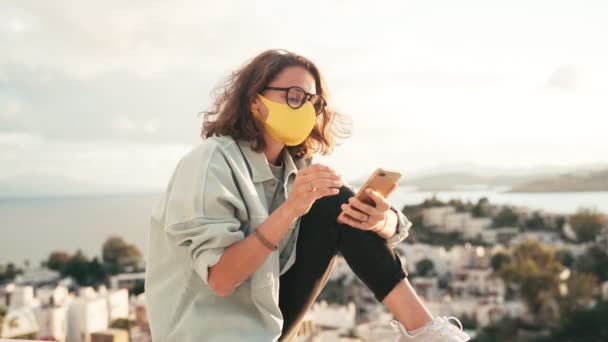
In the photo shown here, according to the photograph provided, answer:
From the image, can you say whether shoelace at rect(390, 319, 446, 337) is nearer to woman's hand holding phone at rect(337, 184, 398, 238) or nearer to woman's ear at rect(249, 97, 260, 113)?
woman's hand holding phone at rect(337, 184, 398, 238)

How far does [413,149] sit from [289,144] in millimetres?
24444

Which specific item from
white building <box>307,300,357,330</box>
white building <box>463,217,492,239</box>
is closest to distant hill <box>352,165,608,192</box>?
white building <box>463,217,492,239</box>

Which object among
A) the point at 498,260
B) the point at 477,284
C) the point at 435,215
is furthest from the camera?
the point at 498,260

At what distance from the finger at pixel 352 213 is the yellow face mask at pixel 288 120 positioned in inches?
6.8

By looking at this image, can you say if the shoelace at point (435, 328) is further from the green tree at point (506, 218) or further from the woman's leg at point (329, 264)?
the green tree at point (506, 218)

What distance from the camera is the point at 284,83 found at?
123 cm

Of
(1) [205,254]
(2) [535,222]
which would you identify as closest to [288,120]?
(1) [205,254]

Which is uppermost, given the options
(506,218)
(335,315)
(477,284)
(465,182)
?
(465,182)

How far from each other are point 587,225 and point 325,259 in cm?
1943

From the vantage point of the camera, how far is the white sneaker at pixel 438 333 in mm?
1161

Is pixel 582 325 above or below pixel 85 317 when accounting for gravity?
below

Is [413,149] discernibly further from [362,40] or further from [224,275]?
[224,275]

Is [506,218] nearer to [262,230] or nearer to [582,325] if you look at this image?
[582,325]

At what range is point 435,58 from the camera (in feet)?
96.5
